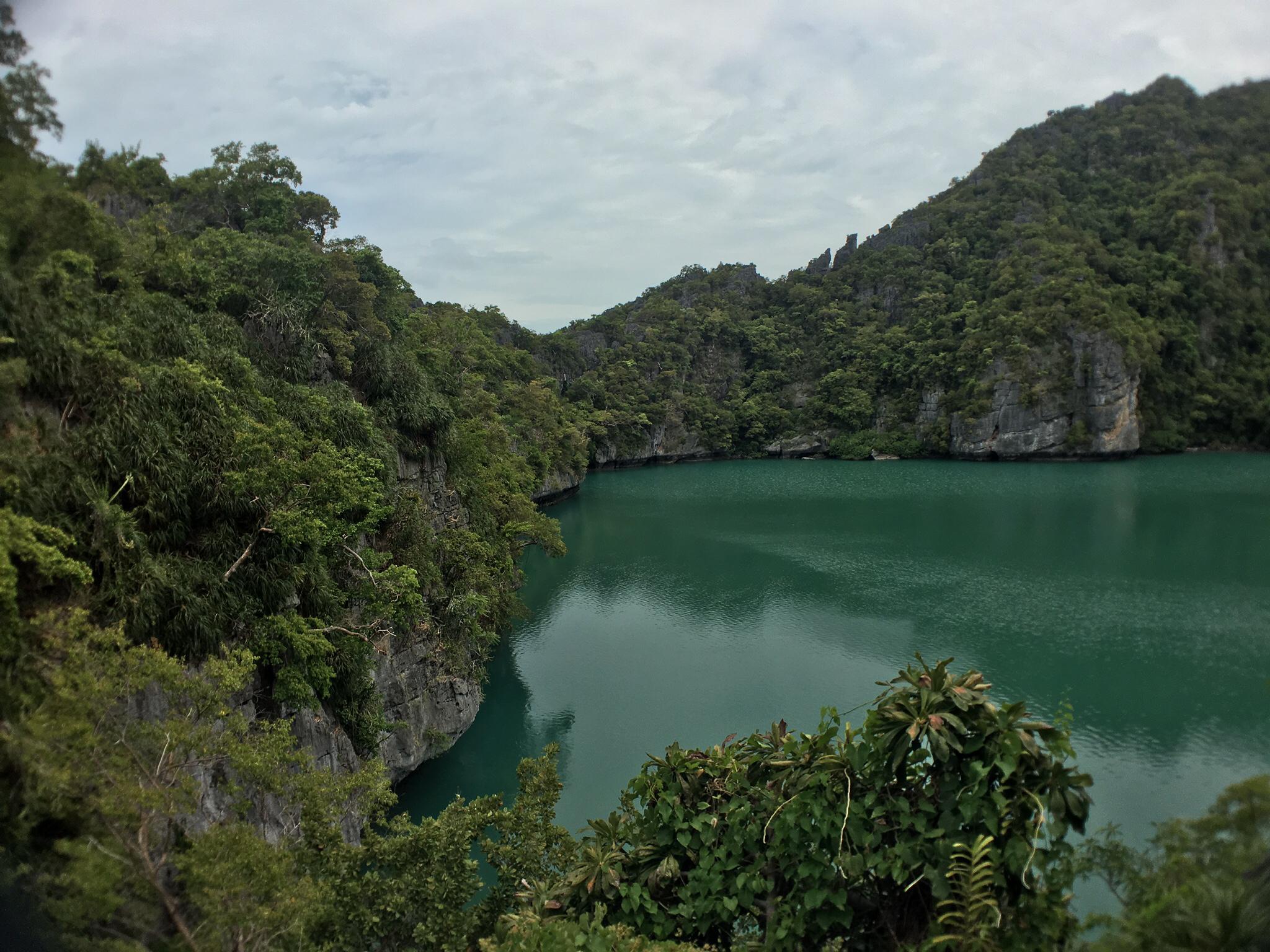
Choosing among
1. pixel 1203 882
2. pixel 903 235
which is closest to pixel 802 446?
pixel 903 235

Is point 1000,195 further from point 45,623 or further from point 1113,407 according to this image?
point 45,623

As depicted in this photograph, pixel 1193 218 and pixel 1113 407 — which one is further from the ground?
pixel 1193 218

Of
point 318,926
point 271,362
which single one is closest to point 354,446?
point 271,362

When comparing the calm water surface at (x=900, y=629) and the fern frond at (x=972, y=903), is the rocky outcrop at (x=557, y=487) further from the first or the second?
the fern frond at (x=972, y=903)

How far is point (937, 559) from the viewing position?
2181 centimetres

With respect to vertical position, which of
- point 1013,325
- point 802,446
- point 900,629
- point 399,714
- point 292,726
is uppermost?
point 1013,325

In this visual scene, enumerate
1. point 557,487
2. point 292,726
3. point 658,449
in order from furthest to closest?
point 658,449
point 557,487
point 292,726

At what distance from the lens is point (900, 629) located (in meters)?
16.2

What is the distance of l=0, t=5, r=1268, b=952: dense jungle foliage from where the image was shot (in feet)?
12.0

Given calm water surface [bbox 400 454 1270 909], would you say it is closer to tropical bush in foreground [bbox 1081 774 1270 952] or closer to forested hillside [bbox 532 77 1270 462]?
tropical bush in foreground [bbox 1081 774 1270 952]

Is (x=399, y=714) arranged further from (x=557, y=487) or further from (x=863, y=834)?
(x=557, y=487)

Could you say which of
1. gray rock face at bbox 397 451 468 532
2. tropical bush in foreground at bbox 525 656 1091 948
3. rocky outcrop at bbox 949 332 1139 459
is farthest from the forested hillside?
tropical bush in foreground at bbox 525 656 1091 948

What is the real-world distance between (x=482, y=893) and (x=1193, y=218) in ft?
185

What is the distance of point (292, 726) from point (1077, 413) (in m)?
45.5
